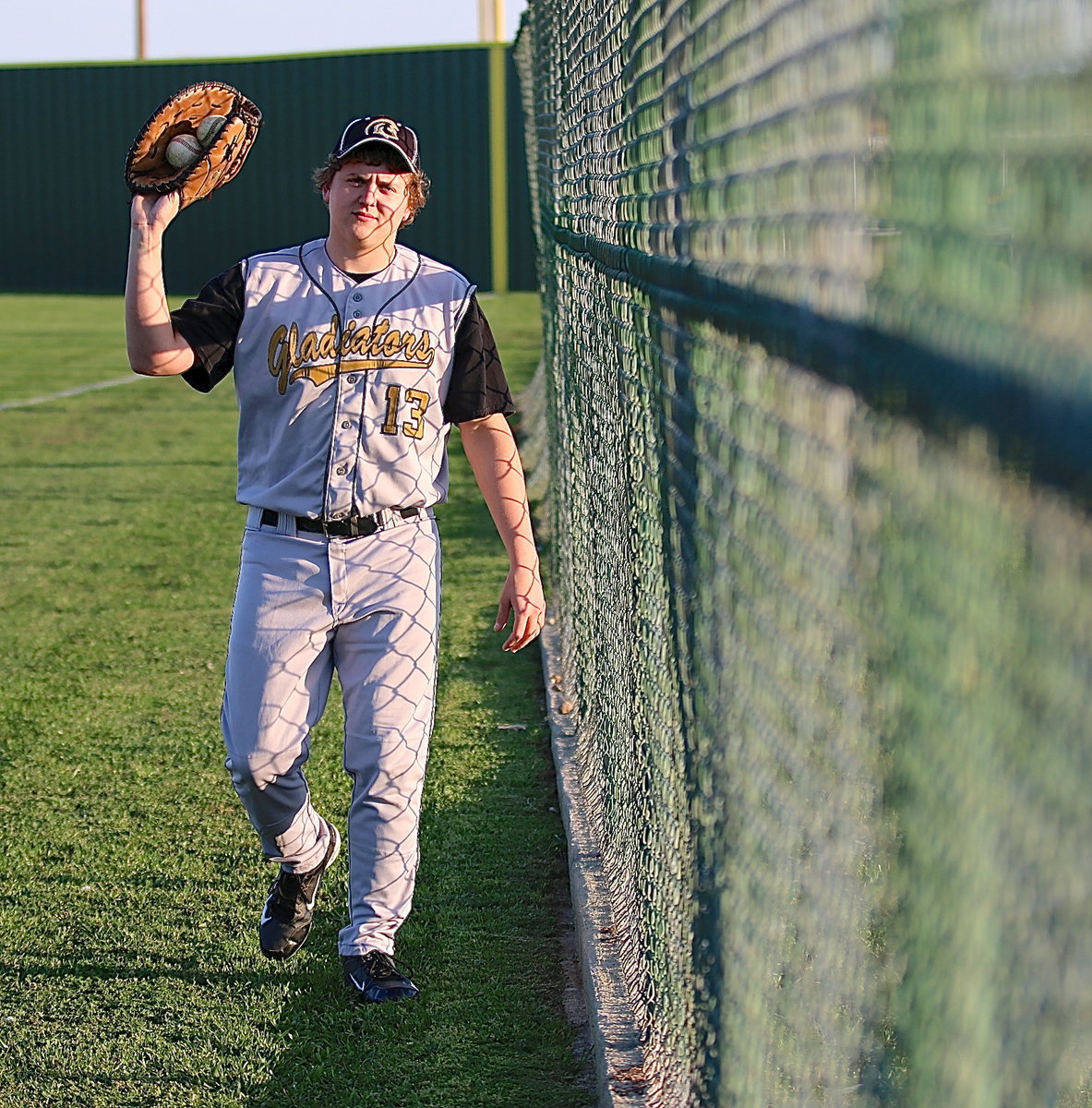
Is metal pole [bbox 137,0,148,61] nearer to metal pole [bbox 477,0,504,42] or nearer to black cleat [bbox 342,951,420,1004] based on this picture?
metal pole [bbox 477,0,504,42]

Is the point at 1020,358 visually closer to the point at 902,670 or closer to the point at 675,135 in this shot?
the point at 902,670

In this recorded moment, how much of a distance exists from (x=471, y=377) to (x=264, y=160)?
97.7ft

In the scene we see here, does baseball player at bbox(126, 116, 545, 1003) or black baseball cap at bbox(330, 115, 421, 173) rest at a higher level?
black baseball cap at bbox(330, 115, 421, 173)

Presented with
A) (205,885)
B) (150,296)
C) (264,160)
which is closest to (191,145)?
(150,296)

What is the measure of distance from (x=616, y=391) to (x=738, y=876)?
1.60 m

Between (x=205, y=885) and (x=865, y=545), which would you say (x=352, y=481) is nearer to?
(x=205, y=885)

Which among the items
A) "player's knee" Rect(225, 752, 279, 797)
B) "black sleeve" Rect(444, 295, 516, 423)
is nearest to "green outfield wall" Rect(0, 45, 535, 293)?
"black sleeve" Rect(444, 295, 516, 423)

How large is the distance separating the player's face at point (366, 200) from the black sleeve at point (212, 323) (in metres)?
0.26

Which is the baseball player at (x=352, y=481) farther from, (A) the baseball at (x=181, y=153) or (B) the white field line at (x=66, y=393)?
(B) the white field line at (x=66, y=393)

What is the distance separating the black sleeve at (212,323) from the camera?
3.40 meters

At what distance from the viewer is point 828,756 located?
155cm

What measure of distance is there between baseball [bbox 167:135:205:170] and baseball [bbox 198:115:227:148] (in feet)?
0.12

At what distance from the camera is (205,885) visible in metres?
4.12

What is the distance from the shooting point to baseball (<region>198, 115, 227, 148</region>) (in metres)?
3.37
